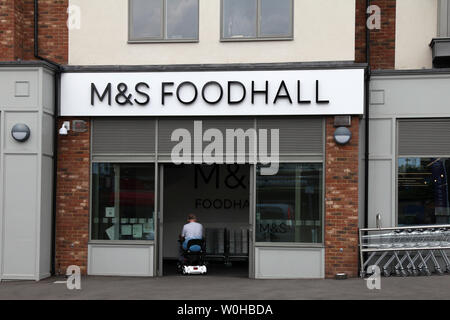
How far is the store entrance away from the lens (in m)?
17.2

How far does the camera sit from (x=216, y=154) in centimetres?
1307

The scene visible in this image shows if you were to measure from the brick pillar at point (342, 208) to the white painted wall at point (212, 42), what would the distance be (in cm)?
167

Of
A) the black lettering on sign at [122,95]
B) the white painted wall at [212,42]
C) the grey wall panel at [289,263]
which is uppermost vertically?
the white painted wall at [212,42]

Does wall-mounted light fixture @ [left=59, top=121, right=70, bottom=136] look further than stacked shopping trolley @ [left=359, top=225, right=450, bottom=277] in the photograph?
Yes

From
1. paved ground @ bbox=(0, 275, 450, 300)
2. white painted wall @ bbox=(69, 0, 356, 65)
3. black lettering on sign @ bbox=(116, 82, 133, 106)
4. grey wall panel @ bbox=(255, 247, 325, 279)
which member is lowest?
→ paved ground @ bbox=(0, 275, 450, 300)

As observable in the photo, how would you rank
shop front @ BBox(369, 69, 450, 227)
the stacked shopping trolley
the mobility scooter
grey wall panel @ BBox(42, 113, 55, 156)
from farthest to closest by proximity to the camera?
the mobility scooter → shop front @ BBox(369, 69, 450, 227) → grey wall panel @ BBox(42, 113, 55, 156) → the stacked shopping trolley

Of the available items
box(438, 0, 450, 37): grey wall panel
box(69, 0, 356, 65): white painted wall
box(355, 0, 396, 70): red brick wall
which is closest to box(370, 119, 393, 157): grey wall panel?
box(355, 0, 396, 70): red brick wall

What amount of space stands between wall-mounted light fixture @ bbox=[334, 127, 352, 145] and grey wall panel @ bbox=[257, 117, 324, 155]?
1.13 ft

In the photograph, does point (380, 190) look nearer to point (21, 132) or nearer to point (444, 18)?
point (444, 18)

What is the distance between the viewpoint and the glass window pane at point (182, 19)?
13.3 m

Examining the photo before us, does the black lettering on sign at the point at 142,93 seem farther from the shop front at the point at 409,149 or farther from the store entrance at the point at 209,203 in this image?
the shop front at the point at 409,149

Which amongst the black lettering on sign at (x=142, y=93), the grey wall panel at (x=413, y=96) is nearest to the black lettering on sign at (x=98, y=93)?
the black lettering on sign at (x=142, y=93)

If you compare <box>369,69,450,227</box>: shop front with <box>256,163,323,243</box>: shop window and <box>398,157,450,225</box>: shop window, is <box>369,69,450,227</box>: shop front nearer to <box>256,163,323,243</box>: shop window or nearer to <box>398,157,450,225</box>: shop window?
<box>398,157,450,225</box>: shop window
